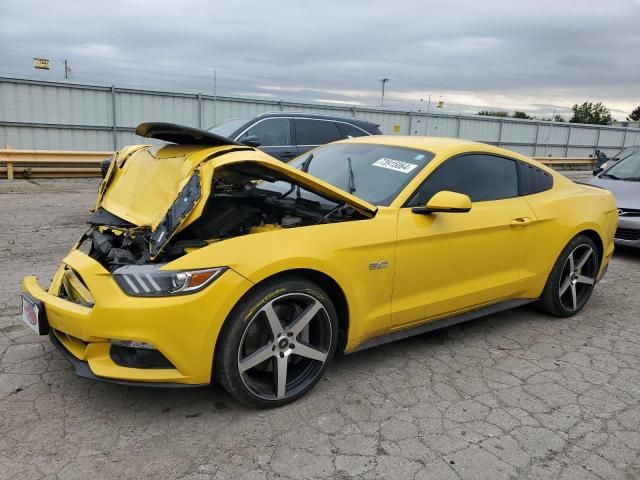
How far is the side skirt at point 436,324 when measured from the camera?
3.49m

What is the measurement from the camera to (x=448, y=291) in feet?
12.3

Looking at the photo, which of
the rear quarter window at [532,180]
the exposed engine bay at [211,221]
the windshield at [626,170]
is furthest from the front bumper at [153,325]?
the windshield at [626,170]

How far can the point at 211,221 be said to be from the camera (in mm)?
3381

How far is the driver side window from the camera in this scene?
3.72 meters

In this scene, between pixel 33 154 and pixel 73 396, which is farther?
pixel 33 154

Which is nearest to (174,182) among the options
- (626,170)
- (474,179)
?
(474,179)

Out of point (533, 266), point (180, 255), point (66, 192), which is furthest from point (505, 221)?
point (66, 192)

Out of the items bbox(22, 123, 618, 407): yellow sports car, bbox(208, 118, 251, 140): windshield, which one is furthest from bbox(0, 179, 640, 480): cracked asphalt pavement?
bbox(208, 118, 251, 140): windshield

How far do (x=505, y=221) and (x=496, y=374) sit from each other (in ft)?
3.73

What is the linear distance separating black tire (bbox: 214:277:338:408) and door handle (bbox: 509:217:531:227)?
1.74 meters

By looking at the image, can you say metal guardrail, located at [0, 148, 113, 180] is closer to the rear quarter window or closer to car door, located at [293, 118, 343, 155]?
car door, located at [293, 118, 343, 155]

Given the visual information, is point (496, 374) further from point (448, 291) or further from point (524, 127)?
point (524, 127)

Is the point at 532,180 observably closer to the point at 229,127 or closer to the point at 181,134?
the point at 181,134

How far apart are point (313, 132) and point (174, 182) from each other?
21.0 ft
